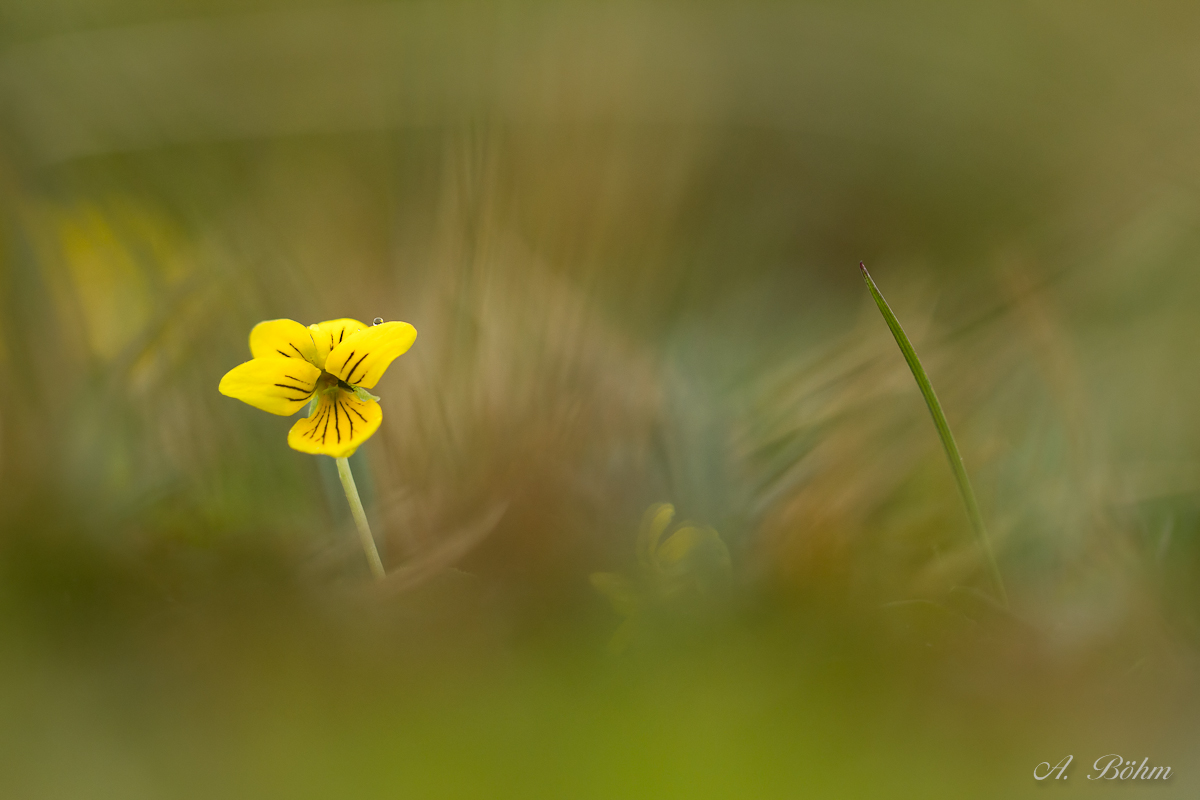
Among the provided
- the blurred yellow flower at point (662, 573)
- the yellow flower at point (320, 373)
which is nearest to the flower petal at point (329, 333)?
the yellow flower at point (320, 373)

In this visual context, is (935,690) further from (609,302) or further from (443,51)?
(443,51)

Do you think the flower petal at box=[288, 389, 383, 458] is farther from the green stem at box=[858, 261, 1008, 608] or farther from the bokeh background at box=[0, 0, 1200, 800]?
the green stem at box=[858, 261, 1008, 608]

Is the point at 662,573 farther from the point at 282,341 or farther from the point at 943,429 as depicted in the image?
the point at 282,341

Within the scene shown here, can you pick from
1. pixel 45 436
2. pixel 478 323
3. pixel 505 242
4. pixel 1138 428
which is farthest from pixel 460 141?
pixel 1138 428

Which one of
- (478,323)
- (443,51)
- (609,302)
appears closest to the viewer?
(478,323)

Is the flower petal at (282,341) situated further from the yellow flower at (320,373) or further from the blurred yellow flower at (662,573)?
the blurred yellow flower at (662,573)
